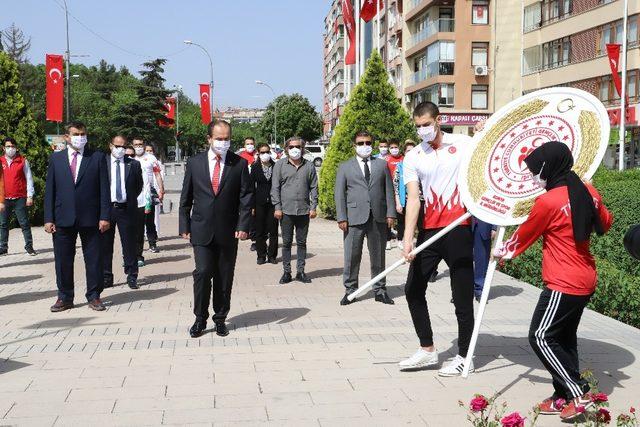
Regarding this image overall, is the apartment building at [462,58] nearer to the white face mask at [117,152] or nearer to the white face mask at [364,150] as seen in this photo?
the white face mask at [117,152]

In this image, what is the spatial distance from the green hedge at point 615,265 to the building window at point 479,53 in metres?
41.6

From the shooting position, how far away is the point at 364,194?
8.96 metres

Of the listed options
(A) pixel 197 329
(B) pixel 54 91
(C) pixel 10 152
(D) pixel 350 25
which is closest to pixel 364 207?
(A) pixel 197 329

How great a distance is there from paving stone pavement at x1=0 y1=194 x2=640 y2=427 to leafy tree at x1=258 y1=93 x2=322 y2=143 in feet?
296

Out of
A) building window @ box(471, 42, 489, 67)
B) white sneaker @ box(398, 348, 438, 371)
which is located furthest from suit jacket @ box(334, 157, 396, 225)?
building window @ box(471, 42, 489, 67)

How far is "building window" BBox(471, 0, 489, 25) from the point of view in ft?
168

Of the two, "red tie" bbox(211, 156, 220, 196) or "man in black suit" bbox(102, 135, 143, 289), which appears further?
"man in black suit" bbox(102, 135, 143, 289)

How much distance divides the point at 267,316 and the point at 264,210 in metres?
4.75

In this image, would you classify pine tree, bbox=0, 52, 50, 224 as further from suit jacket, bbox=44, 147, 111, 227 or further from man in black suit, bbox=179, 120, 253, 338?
man in black suit, bbox=179, 120, 253, 338

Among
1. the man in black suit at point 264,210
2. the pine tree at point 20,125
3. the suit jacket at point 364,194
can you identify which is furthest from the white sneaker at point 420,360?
the pine tree at point 20,125

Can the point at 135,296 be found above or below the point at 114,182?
below

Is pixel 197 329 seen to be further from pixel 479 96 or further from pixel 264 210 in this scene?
pixel 479 96

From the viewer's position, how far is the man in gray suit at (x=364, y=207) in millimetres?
8953

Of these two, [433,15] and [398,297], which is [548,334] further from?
[433,15]
